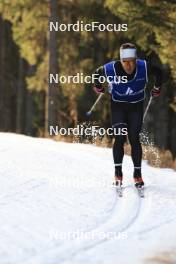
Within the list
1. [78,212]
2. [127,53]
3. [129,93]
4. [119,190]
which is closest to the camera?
[78,212]

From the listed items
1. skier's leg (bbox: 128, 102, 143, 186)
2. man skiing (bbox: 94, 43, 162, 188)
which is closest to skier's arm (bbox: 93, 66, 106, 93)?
man skiing (bbox: 94, 43, 162, 188)

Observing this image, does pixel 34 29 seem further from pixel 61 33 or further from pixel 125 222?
pixel 125 222

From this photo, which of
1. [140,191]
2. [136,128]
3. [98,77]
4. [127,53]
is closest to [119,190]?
[140,191]

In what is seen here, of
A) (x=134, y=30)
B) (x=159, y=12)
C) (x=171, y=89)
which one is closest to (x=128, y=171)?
(x=159, y=12)

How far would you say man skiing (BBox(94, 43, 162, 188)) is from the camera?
8.23 m

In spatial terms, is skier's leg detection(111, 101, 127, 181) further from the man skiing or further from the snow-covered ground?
the snow-covered ground

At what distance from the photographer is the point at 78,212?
7.36m

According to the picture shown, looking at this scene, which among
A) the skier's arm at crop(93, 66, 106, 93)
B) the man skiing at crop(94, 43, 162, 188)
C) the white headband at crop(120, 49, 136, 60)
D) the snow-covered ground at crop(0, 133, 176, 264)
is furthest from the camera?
the skier's arm at crop(93, 66, 106, 93)

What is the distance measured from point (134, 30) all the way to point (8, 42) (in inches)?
651

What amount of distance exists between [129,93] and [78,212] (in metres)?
1.84

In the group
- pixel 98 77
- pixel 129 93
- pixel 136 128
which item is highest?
pixel 98 77

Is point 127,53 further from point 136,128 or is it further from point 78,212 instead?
point 78,212

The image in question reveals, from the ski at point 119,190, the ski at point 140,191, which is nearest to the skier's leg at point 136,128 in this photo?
the ski at point 140,191

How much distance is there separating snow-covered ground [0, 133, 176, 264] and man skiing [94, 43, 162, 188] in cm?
50
